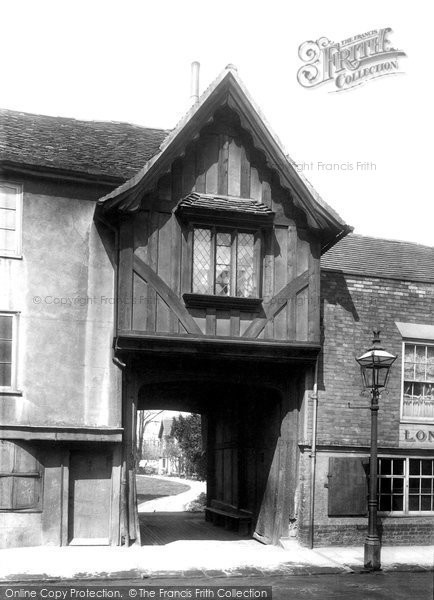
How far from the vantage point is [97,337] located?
15.0 metres

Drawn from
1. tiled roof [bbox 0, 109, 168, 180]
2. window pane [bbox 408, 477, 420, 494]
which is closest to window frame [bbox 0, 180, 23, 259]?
tiled roof [bbox 0, 109, 168, 180]

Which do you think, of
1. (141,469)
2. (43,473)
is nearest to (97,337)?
(43,473)

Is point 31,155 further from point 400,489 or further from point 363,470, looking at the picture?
point 400,489

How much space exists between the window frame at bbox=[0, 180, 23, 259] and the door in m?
4.01

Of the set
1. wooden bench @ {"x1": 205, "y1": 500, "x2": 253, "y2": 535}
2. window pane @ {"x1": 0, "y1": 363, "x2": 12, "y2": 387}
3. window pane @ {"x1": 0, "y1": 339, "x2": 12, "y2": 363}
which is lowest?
wooden bench @ {"x1": 205, "y1": 500, "x2": 253, "y2": 535}

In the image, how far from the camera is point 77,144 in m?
16.3

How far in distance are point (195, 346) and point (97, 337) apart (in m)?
1.97

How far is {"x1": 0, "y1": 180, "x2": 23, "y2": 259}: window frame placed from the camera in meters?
14.7

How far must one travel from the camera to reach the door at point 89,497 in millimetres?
14500

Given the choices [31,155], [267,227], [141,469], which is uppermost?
[31,155]

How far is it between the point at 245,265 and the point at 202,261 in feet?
2.88

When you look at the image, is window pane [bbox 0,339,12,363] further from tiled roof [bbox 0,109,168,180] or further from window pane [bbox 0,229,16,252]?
tiled roof [bbox 0,109,168,180]

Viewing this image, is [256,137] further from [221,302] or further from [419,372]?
[419,372]

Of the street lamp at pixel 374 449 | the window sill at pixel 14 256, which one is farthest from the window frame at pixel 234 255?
the window sill at pixel 14 256
